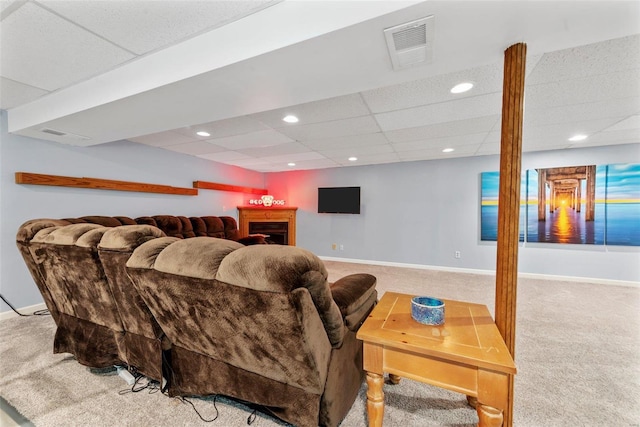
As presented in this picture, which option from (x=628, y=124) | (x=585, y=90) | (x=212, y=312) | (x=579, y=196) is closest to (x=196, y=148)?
(x=212, y=312)

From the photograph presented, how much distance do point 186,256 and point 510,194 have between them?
1.52 metres

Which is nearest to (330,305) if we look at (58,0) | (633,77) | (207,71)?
(207,71)

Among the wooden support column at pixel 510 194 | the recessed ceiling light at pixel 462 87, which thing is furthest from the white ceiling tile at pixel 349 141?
the wooden support column at pixel 510 194

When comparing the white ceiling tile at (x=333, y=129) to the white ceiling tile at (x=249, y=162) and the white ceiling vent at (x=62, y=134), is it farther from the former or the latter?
the white ceiling vent at (x=62, y=134)

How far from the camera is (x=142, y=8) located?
4.18ft

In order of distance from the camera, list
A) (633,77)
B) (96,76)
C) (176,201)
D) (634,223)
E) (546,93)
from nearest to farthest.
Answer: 1. (633,77)
2. (96,76)
3. (546,93)
4. (634,223)
5. (176,201)

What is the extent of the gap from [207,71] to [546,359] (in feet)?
10.6

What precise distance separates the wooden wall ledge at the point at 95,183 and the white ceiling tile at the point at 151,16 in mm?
2331

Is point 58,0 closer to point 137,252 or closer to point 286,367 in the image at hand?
point 137,252

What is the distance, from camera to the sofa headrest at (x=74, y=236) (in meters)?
1.39

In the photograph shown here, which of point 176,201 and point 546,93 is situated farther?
point 176,201

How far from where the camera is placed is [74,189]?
10.1 feet

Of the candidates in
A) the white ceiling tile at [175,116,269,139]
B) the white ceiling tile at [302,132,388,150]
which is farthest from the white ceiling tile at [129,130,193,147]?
the white ceiling tile at [302,132,388,150]

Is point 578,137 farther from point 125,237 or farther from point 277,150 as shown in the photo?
point 125,237
